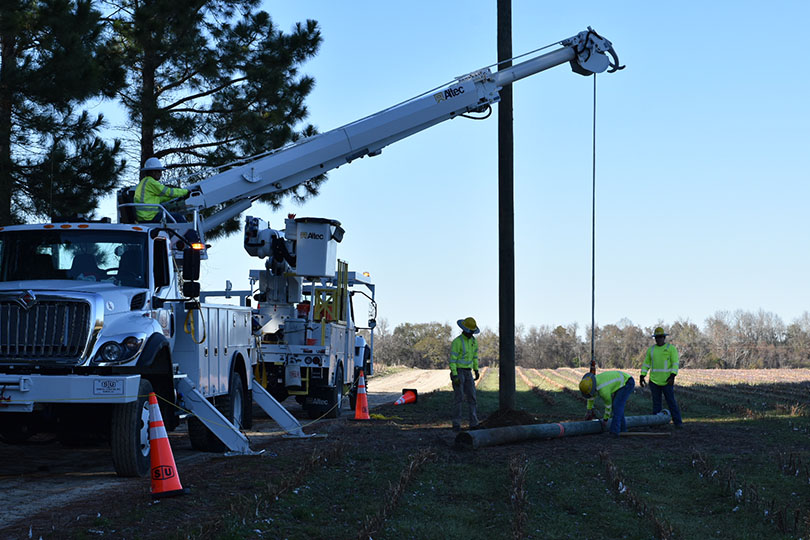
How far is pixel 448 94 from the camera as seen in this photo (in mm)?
17078

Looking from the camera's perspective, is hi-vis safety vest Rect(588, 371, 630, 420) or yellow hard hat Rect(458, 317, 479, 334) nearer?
hi-vis safety vest Rect(588, 371, 630, 420)

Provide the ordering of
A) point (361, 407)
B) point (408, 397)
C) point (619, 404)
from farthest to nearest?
point (408, 397) < point (361, 407) < point (619, 404)

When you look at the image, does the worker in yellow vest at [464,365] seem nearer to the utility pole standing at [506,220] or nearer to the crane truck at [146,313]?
the utility pole standing at [506,220]

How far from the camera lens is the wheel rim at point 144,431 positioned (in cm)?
1073

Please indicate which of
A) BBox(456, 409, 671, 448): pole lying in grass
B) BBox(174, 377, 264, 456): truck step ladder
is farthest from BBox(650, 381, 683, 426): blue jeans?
BBox(174, 377, 264, 456): truck step ladder

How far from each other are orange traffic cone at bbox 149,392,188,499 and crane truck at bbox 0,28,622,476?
71 cm

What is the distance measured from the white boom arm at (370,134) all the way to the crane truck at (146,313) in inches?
0.9

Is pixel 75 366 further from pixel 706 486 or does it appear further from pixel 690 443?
pixel 690 443

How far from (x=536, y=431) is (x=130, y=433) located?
6778 mm

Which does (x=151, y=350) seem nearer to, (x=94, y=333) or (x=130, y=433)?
(x=94, y=333)

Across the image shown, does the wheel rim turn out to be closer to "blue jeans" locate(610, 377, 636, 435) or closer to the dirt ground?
the dirt ground

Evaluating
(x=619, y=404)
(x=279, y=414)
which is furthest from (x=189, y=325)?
(x=619, y=404)

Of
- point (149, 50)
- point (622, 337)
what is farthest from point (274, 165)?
point (622, 337)

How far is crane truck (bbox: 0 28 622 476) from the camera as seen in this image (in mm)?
10328
